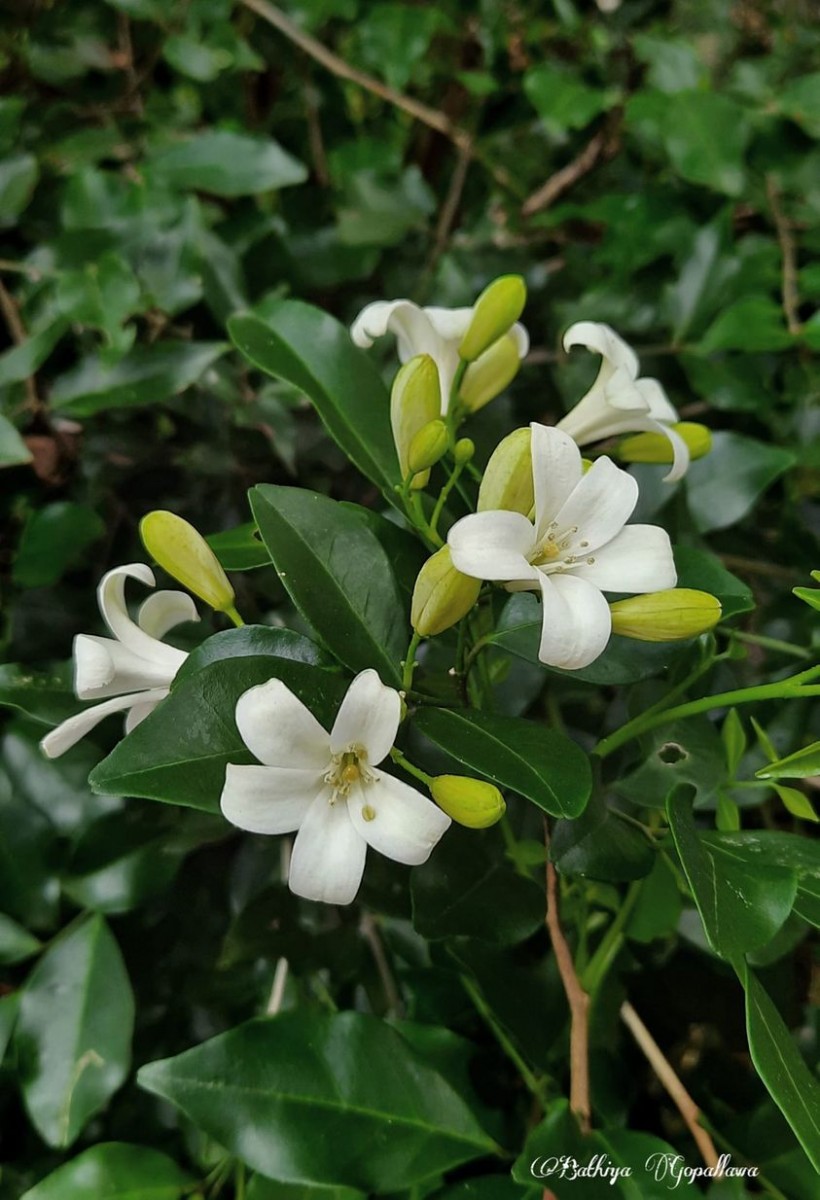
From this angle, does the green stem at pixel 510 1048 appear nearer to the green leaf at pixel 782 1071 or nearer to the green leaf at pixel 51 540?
the green leaf at pixel 782 1071

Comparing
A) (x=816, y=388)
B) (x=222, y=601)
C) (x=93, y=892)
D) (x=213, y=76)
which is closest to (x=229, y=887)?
(x=93, y=892)

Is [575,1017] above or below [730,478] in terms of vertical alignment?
below

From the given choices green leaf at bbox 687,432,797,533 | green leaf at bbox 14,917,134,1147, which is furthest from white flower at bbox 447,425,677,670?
green leaf at bbox 14,917,134,1147

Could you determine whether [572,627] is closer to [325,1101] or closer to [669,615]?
[669,615]

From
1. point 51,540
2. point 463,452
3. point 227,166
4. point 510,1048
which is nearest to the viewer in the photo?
point 463,452

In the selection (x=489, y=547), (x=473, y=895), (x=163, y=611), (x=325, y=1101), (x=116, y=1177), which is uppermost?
(x=489, y=547)

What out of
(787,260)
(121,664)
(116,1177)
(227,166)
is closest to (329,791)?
(121,664)

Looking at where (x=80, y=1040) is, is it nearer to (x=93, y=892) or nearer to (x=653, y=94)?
(x=93, y=892)
